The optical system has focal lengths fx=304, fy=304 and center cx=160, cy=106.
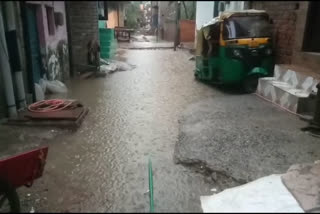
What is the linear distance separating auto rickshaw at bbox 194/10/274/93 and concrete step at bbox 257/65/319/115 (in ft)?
2.08

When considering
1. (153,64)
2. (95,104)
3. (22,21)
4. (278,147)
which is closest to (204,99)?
(95,104)

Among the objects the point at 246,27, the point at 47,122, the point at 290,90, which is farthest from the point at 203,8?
the point at 246,27

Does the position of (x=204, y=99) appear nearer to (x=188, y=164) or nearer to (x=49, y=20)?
(x=188, y=164)

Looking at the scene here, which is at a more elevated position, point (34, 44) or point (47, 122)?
point (34, 44)

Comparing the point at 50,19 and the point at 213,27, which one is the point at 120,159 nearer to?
the point at 213,27

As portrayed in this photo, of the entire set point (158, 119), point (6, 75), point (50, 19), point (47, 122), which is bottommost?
point (158, 119)

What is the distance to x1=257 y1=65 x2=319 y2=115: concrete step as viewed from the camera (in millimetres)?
5734

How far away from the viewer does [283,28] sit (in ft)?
26.2

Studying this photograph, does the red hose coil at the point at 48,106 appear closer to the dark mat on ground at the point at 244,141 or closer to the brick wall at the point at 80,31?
the dark mat on ground at the point at 244,141

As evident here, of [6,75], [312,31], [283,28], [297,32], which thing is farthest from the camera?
[283,28]

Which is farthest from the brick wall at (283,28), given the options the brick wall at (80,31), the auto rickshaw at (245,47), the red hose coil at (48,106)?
the brick wall at (80,31)

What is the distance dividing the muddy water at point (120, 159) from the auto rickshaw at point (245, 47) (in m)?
0.97

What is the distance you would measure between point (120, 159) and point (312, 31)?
549 centimetres

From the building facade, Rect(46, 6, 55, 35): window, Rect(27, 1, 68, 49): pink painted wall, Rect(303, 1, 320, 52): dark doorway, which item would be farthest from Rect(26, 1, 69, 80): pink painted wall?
Rect(303, 1, 320, 52): dark doorway
